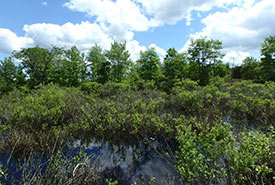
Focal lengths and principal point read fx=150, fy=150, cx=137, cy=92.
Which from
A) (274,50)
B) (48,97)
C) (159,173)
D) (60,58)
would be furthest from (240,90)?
(60,58)

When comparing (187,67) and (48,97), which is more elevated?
(187,67)

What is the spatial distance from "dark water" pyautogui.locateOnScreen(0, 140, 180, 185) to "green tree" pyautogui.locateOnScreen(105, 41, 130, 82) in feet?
54.1

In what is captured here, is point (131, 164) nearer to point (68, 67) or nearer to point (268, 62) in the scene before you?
point (68, 67)

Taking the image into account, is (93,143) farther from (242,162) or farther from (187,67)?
(187,67)

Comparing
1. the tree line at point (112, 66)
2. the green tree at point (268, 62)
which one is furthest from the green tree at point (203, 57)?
the green tree at point (268, 62)

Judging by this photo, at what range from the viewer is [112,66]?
70.6 ft

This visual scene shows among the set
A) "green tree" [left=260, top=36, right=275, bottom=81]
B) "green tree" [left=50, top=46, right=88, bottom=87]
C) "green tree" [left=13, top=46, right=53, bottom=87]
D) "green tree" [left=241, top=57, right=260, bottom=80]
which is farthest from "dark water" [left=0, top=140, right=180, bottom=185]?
"green tree" [left=241, top=57, right=260, bottom=80]

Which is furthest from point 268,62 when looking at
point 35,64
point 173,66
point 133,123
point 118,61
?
point 35,64

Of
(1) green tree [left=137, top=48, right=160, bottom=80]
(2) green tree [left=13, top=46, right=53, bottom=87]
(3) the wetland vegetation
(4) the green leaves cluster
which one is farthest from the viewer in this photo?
(2) green tree [left=13, top=46, right=53, bottom=87]

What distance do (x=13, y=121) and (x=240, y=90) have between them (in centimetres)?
1283

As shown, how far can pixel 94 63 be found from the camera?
74.8 feet

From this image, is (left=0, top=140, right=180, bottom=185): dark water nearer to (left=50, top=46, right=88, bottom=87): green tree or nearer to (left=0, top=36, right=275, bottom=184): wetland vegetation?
(left=0, top=36, right=275, bottom=184): wetland vegetation

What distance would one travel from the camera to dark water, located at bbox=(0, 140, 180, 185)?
3.61 meters

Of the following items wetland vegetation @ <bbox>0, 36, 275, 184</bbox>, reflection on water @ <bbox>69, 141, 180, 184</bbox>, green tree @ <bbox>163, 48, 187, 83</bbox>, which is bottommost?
reflection on water @ <bbox>69, 141, 180, 184</bbox>
